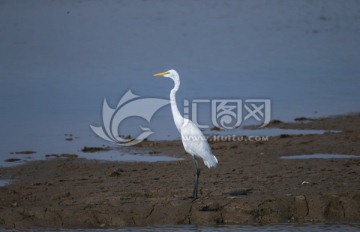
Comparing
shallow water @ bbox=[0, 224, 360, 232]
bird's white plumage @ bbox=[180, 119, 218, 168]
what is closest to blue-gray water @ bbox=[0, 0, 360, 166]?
bird's white plumage @ bbox=[180, 119, 218, 168]

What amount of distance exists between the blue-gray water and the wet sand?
1.95 metres

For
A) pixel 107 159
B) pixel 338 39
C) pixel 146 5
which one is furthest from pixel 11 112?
pixel 146 5

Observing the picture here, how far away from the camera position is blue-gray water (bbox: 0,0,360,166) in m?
19.4

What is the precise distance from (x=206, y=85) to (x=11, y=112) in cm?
531

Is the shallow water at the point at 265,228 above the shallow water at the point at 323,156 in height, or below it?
below
